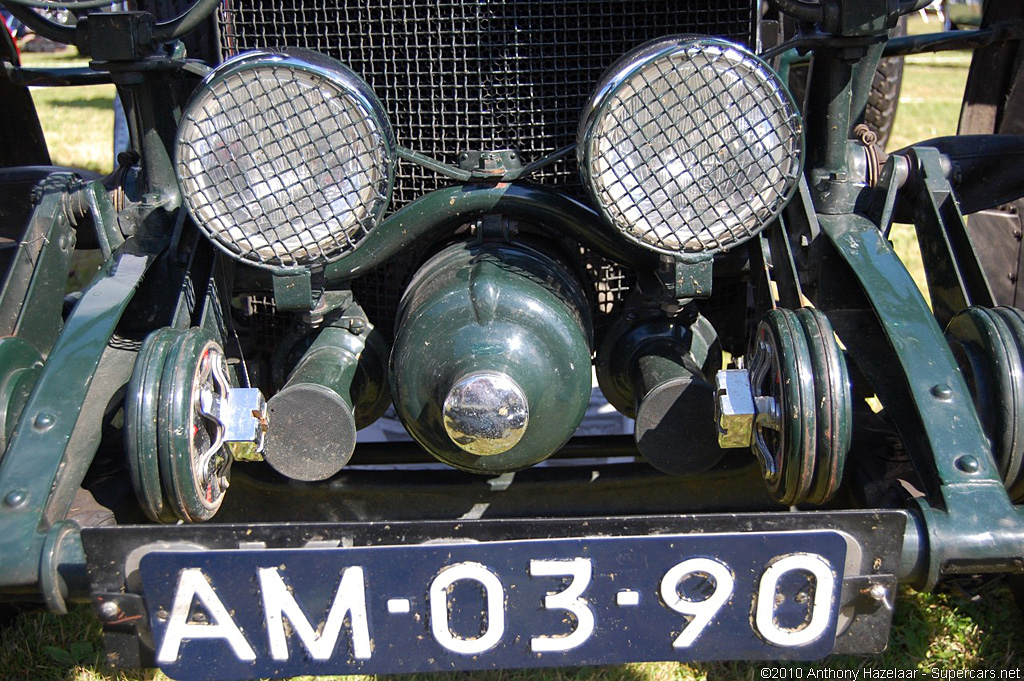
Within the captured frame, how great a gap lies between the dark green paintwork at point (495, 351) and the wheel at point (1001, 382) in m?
0.69

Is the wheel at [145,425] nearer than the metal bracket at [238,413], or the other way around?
the wheel at [145,425]

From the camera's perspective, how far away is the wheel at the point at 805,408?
5.17 feet

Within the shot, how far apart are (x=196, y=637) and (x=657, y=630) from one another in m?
0.70

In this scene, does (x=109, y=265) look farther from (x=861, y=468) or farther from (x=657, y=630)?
(x=861, y=468)

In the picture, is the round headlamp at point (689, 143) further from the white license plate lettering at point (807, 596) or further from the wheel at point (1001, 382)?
the white license plate lettering at point (807, 596)

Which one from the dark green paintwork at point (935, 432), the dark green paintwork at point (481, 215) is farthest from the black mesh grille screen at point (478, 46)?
the dark green paintwork at point (935, 432)

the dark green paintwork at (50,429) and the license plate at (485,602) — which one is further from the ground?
the dark green paintwork at (50,429)

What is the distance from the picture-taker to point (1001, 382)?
1.62 meters

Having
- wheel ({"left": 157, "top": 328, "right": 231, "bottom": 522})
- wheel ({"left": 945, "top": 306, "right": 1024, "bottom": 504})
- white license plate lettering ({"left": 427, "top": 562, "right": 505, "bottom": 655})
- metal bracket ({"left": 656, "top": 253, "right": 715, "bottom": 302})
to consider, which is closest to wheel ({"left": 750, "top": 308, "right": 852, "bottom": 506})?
metal bracket ({"left": 656, "top": 253, "right": 715, "bottom": 302})

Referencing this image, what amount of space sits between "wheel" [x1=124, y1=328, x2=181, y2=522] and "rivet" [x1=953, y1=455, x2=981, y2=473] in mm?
1313

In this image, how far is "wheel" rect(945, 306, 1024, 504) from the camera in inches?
63.2

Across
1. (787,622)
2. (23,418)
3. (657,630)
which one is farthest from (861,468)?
(23,418)

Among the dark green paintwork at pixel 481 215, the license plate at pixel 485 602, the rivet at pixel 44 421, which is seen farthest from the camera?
the dark green paintwork at pixel 481 215

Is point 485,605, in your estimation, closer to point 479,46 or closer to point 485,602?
point 485,602
